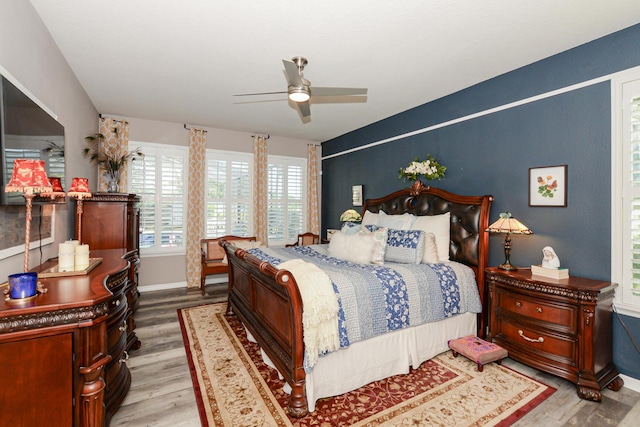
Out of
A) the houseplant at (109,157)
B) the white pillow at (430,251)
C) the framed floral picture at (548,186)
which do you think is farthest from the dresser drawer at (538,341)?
the houseplant at (109,157)

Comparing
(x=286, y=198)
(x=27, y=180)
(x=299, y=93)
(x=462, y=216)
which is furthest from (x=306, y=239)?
(x=27, y=180)

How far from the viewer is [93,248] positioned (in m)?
3.26

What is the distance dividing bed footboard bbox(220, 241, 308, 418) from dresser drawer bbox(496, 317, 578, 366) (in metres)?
2.06

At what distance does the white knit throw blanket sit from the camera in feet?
6.89

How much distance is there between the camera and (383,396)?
2330mm

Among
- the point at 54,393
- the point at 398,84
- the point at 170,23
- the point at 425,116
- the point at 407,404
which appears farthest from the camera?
the point at 425,116

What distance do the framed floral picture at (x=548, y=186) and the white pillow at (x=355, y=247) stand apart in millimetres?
1716

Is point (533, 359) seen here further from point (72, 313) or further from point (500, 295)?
point (72, 313)

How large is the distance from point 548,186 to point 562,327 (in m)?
1.34

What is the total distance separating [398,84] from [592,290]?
9.15ft

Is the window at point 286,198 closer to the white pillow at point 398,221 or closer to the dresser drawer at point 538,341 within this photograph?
the white pillow at point 398,221

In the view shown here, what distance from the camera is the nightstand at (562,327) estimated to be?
2.31 m

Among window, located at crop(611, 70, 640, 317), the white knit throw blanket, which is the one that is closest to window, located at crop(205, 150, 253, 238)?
the white knit throw blanket

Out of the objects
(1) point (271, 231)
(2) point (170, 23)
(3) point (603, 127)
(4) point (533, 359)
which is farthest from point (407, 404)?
(1) point (271, 231)
